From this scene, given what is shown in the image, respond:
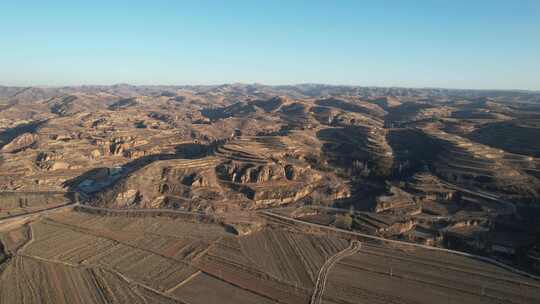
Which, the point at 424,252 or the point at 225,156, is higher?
the point at 225,156

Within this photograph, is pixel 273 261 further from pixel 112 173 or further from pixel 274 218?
pixel 112 173

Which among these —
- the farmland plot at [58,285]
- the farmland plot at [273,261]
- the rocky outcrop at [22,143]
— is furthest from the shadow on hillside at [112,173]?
the farmland plot at [273,261]

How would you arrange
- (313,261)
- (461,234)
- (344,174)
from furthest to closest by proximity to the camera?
(344,174)
(461,234)
(313,261)

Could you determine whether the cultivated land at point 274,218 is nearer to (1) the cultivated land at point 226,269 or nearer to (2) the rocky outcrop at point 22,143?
(1) the cultivated land at point 226,269

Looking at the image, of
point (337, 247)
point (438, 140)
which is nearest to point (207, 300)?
point (337, 247)

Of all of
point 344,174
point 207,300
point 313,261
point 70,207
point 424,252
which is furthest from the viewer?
point 344,174

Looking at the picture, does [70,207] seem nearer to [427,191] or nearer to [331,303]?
[331,303]

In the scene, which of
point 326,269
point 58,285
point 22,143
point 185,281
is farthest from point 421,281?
point 22,143
